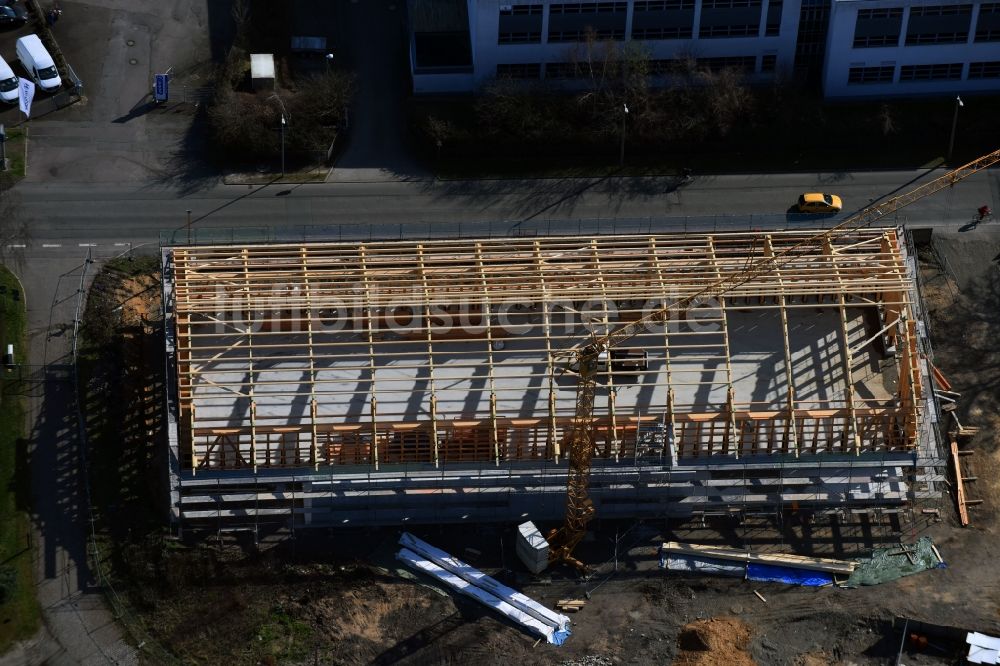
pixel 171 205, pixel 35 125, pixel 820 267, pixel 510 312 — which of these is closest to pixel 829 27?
pixel 820 267

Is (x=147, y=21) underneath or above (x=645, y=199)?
above

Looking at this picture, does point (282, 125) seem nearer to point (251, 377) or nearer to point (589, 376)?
point (251, 377)

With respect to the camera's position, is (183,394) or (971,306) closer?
(183,394)

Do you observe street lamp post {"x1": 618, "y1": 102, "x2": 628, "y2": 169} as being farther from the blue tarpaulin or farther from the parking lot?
the parking lot

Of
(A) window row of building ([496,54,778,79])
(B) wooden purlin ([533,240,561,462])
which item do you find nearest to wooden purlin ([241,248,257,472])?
(B) wooden purlin ([533,240,561,462])

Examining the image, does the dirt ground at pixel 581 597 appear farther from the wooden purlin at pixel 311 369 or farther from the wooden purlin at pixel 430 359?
the wooden purlin at pixel 430 359

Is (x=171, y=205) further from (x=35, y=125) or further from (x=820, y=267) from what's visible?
(x=820, y=267)
